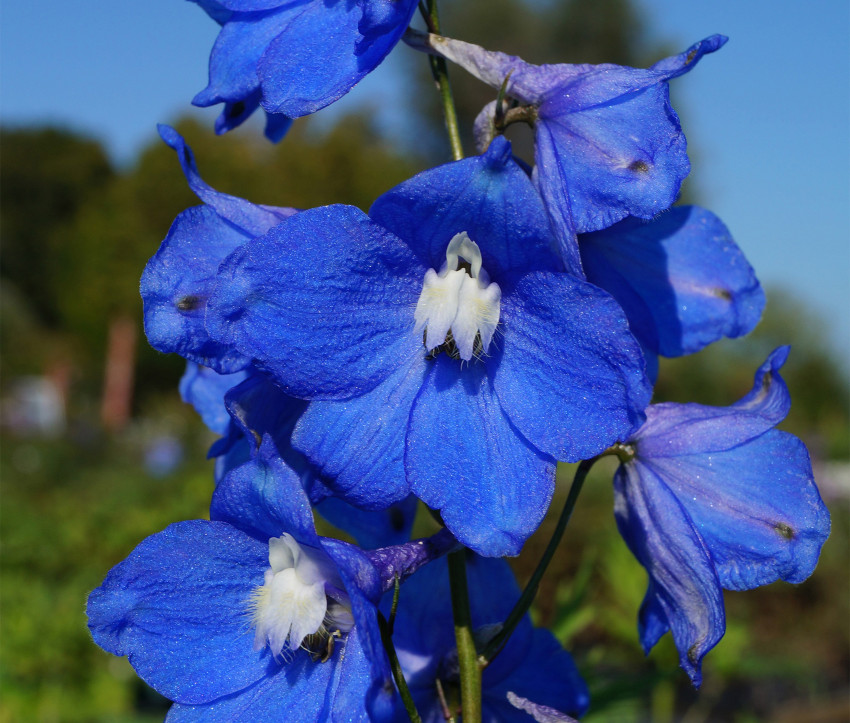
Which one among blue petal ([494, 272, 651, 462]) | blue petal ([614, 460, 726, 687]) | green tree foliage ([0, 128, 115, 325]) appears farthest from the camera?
green tree foliage ([0, 128, 115, 325])

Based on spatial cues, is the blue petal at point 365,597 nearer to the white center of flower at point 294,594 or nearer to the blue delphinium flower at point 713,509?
the white center of flower at point 294,594

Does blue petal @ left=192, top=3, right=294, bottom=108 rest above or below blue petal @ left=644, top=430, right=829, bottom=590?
above

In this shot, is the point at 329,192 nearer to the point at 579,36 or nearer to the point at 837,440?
the point at 579,36

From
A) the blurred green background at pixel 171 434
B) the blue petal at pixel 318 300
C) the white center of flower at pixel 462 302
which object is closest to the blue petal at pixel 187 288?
the blue petal at pixel 318 300

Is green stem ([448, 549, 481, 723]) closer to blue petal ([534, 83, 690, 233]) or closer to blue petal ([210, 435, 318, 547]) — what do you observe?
blue petal ([210, 435, 318, 547])

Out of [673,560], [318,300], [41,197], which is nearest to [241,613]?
[318,300]

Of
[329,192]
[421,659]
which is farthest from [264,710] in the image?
[329,192]

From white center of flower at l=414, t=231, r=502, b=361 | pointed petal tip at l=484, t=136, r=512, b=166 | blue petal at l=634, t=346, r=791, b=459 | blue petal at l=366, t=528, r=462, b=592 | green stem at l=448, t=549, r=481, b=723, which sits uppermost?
pointed petal tip at l=484, t=136, r=512, b=166

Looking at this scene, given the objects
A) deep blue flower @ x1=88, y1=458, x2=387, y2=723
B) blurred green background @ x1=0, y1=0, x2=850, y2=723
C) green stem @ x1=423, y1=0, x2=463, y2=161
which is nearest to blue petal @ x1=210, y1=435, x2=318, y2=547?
deep blue flower @ x1=88, y1=458, x2=387, y2=723
